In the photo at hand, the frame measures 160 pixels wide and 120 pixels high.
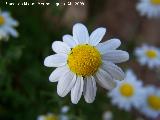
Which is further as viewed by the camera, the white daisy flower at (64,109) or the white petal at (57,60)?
the white daisy flower at (64,109)

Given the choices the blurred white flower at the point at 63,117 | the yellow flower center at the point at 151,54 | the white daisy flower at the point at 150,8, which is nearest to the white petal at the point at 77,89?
the blurred white flower at the point at 63,117

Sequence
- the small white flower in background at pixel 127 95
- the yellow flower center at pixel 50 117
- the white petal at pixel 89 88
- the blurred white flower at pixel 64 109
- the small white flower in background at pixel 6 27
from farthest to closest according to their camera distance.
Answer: the small white flower in background at pixel 127 95 < the small white flower in background at pixel 6 27 < the yellow flower center at pixel 50 117 < the blurred white flower at pixel 64 109 < the white petal at pixel 89 88

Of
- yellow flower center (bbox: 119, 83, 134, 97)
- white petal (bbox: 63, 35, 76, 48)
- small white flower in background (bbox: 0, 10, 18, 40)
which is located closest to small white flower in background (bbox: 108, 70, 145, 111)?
yellow flower center (bbox: 119, 83, 134, 97)

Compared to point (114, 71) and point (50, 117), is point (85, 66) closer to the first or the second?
point (114, 71)

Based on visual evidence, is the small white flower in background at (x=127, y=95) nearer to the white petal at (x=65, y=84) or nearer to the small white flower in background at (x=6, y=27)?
the small white flower in background at (x=6, y=27)

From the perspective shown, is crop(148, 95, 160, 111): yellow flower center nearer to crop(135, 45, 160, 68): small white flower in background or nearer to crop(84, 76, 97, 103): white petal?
crop(135, 45, 160, 68): small white flower in background

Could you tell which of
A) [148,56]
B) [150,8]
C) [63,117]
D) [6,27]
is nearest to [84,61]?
[63,117]

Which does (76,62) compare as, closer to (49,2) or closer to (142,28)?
(49,2)

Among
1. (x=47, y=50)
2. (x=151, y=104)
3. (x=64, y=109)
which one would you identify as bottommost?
(x=151, y=104)
